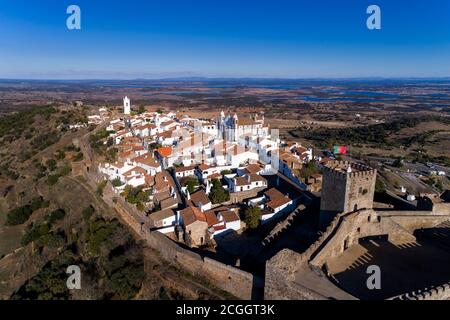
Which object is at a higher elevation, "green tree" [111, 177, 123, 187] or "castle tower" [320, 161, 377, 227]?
"castle tower" [320, 161, 377, 227]

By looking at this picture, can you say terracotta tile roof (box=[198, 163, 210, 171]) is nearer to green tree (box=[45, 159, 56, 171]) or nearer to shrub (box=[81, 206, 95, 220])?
shrub (box=[81, 206, 95, 220])

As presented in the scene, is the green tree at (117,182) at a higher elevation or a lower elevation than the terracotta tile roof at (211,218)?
higher

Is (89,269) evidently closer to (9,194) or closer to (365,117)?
(9,194)

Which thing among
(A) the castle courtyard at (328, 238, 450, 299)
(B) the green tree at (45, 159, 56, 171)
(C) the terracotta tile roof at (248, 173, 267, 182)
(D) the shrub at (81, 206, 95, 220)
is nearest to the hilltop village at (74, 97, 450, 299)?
(A) the castle courtyard at (328, 238, 450, 299)

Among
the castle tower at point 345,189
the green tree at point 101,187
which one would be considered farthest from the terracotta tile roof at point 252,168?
the green tree at point 101,187

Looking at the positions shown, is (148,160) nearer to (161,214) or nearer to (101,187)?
(101,187)

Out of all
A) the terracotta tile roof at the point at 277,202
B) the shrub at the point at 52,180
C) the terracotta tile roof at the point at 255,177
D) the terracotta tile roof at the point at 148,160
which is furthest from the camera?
the shrub at the point at 52,180

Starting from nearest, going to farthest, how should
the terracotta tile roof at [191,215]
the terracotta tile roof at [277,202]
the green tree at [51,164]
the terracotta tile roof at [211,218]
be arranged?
the terracotta tile roof at [191,215] → the terracotta tile roof at [211,218] → the terracotta tile roof at [277,202] → the green tree at [51,164]

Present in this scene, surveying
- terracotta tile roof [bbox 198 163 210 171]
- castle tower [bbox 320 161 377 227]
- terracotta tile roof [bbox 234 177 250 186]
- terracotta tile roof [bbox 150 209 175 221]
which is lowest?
terracotta tile roof [bbox 150 209 175 221]

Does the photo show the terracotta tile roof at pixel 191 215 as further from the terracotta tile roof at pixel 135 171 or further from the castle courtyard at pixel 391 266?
the terracotta tile roof at pixel 135 171
